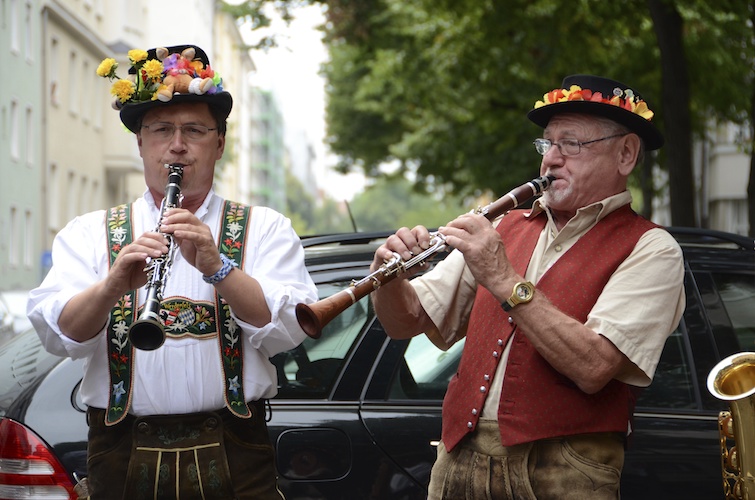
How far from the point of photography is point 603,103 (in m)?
3.40

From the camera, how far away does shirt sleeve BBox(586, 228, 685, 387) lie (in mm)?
3158

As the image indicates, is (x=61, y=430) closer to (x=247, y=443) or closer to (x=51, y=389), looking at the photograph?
(x=51, y=389)

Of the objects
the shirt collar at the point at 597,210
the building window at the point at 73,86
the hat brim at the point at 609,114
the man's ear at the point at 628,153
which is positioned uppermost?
the building window at the point at 73,86

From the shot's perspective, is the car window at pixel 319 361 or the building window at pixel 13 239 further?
the building window at pixel 13 239

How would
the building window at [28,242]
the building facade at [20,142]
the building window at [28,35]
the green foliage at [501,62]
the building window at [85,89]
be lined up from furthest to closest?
the building window at [85,89] → the building window at [28,242] → the building window at [28,35] → the building facade at [20,142] → the green foliage at [501,62]

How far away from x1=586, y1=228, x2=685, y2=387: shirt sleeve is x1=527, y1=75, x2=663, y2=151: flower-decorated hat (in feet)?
1.15

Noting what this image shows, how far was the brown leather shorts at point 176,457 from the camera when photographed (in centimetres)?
320

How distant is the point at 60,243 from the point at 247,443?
0.79 m

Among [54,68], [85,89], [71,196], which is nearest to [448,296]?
[54,68]

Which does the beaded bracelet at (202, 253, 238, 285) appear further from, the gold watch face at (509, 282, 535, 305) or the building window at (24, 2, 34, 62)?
the building window at (24, 2, 34, 62)

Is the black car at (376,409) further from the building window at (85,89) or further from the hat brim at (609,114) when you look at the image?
the building window at (85,89)

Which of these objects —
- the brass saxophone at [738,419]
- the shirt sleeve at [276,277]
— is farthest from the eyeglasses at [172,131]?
the brass saxophone at [738,419]

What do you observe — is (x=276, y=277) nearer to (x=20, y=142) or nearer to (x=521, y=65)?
(x=521, y=65)

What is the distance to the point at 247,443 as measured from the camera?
329cm
